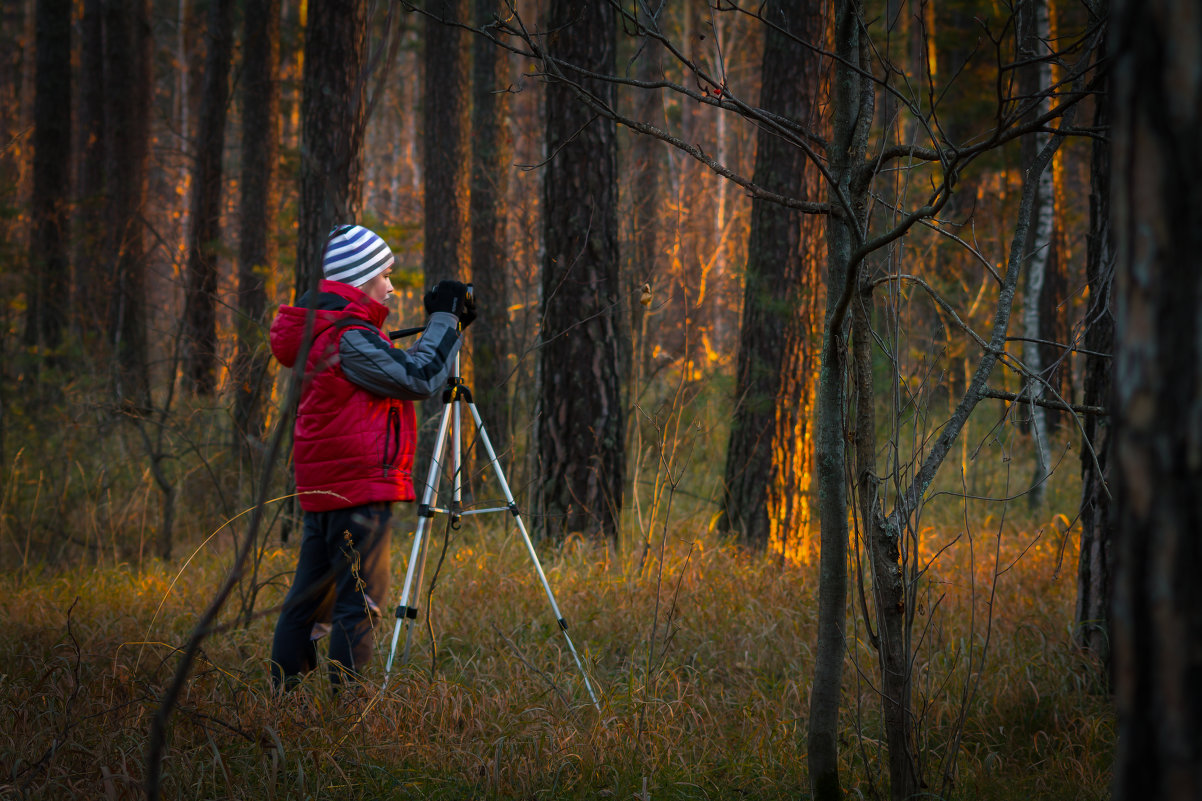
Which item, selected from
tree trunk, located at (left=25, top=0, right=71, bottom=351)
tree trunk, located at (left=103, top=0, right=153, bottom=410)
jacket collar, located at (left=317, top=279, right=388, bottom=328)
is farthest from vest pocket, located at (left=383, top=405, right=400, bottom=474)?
tree trunk, located at (left=25, top=0, right=71, bottom=351)

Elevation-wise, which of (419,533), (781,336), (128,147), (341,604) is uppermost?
(128,147)

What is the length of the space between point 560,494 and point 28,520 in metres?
3.52

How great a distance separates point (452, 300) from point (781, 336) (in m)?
2.93

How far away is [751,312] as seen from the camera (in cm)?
588

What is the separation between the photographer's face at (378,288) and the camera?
11.1 feet

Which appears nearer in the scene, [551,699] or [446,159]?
[551,699]

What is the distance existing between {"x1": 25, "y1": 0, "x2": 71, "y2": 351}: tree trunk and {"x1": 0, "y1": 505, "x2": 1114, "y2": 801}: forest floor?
5912mm

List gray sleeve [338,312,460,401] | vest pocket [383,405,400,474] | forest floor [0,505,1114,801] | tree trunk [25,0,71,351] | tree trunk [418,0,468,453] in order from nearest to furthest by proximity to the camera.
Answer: forest floor [0,505,1114,801] < gray sleeve [338,312,460,401] < vest pocket [383,405,400,474] < tree trunk [418,0,468,453] < tree trunk [25,0,71,351]

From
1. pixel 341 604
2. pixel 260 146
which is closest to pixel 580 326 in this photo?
pixel 341 604

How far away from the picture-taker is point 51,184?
10781mm

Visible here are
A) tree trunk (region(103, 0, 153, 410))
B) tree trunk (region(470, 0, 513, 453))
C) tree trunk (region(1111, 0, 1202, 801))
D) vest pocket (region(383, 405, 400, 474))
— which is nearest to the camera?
tree trunk (region(1111, 0, 1202, 801))

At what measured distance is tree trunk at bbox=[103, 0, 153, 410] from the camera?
30.3ft

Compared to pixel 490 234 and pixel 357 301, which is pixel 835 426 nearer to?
pixel 357 301

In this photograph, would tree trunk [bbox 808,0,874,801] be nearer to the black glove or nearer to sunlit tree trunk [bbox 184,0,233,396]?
the black glove
